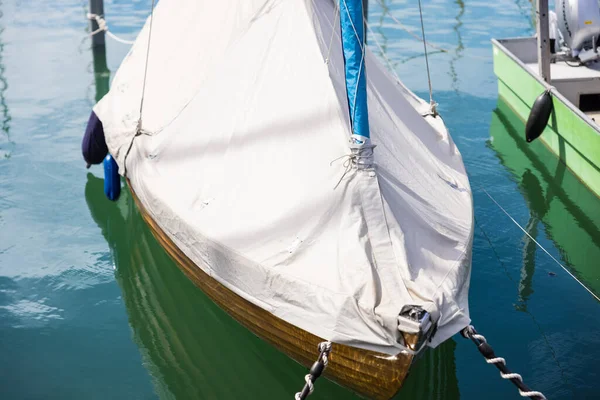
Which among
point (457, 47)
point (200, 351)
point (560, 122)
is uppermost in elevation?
point (457, 47)

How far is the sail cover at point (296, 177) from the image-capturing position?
5301 millimetres

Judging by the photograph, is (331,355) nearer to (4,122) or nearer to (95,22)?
(4,122)

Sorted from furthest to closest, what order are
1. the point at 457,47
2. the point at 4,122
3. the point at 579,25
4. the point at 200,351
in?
the point at 457,47 < the point at 4,122 < the point at 579,25 < the point at 200,351

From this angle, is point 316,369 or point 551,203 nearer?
point 316,369

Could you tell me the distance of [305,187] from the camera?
5926mm

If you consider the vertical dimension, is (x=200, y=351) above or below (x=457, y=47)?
below

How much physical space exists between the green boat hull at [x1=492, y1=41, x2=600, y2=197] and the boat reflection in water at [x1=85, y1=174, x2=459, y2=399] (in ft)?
13.1

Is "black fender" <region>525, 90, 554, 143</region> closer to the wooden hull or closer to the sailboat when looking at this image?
the sailboat

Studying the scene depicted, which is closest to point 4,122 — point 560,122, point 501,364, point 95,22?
point 95,22

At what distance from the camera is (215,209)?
6.38 m

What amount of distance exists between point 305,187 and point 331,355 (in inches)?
53.4

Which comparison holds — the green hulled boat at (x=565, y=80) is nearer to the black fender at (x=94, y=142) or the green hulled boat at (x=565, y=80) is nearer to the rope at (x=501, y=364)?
the rope at (x=501, y=364)

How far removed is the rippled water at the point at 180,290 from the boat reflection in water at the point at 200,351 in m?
0.01

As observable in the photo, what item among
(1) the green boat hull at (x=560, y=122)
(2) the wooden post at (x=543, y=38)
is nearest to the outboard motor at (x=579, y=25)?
(1) the green boat hull at (x=560, y=122)
